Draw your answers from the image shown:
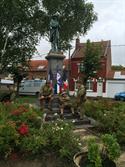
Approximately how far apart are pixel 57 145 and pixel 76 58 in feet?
153

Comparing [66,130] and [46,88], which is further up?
[46,88]

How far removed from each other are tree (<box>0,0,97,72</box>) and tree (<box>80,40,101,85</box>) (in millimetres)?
8379

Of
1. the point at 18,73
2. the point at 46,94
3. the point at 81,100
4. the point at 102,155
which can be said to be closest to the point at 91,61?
the point at 18,73

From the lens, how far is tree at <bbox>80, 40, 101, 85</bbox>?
1823 inches

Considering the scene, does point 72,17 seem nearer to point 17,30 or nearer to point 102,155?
point 17,30

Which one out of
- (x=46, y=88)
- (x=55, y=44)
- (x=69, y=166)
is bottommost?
(x=69, y=166)

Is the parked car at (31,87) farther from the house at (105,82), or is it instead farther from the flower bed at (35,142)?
the flower bed at (35,142)

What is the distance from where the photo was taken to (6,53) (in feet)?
114

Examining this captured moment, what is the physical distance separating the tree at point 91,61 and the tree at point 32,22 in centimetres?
838

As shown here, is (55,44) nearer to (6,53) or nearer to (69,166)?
(69,166)

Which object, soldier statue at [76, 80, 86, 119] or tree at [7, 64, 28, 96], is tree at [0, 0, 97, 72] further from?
soldier statue at [76, 80, 86, 119]

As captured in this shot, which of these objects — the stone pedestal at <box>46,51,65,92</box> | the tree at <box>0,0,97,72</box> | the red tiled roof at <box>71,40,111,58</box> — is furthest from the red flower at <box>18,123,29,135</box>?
the red tiled roof at <box>71,40,111,58</box>

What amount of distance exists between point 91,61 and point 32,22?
13816mm

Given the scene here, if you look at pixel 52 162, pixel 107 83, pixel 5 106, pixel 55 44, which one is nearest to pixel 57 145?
pixel 52 162
